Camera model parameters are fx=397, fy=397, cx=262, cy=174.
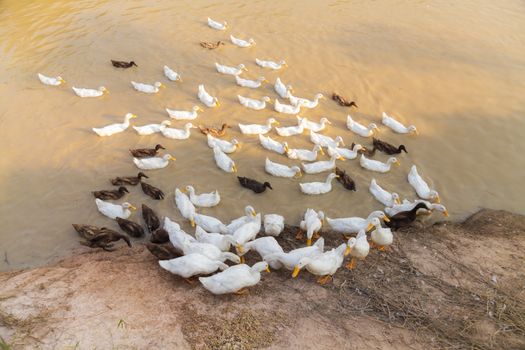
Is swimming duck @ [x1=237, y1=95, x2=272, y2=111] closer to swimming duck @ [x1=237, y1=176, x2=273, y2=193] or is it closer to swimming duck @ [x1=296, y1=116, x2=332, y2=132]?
swimming duck @ [x1=296, y1=116, x2=332, y2=132]

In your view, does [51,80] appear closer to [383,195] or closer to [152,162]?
[152,162]

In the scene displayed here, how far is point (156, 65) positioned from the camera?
432 inches

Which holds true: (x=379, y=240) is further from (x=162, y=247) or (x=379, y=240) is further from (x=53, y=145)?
(x=53, y=145)

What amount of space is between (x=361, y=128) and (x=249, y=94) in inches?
117

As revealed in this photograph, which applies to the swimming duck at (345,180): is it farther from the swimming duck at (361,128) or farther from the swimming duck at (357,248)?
the swimming duck at (357,248)

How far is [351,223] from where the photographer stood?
21.0 feet

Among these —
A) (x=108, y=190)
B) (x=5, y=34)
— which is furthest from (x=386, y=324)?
(x=5, y=34)

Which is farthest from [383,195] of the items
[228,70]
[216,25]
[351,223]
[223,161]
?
[216,25]

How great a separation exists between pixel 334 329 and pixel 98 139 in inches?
244

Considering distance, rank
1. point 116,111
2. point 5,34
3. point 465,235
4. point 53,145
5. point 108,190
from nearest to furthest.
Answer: point 465,235, point 108,190, point 53,145, point 116,111, point 5,34

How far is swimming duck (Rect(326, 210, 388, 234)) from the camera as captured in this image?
636 cm

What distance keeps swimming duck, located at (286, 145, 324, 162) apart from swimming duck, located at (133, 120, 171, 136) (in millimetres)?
2761

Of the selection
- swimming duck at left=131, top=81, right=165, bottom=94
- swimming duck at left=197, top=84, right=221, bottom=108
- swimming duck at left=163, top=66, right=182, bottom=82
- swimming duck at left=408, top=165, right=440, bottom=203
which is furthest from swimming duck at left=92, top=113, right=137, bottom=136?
swimming duck at left=408, top=165, right=440, bottom=203

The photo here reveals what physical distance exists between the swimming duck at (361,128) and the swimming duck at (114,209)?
4982 mm
